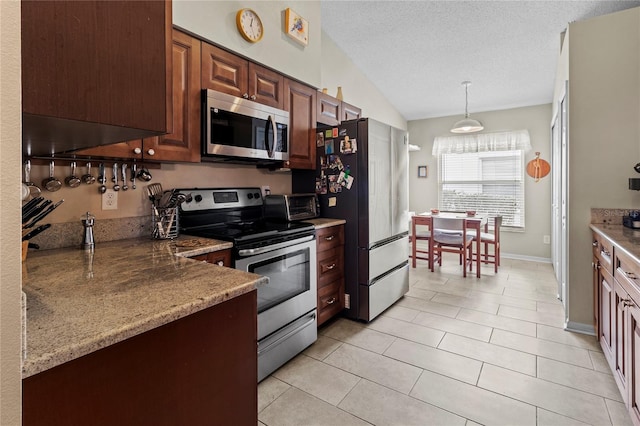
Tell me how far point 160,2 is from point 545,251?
5.66m

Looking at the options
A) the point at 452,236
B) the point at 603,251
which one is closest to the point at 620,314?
the point at 603,251

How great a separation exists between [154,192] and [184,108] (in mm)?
573

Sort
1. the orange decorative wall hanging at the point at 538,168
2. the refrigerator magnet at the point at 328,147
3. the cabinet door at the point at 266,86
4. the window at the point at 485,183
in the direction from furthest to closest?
the window at the point at 485,183
the orange decorative wall hanging at the point at 538,168
the refrigerator magnet at the point at 328,147
the cabinet door at the point at 266,86

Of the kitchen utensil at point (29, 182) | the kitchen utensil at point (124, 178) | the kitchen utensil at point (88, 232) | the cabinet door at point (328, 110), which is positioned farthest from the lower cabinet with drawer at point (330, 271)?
the kitchen utensil at point (29, 182)

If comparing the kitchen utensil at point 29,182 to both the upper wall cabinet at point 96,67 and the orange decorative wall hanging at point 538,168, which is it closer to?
the upper wall cabinet at point 96,67

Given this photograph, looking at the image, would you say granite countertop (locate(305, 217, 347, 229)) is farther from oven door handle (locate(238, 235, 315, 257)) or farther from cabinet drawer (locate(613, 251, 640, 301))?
cabinet drawer (locate(613, 251, 640, 301))

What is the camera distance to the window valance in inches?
193

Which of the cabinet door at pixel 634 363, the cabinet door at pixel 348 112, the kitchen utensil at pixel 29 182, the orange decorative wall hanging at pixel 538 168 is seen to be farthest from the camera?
the orange decorative wall hanging at pixel 538 168

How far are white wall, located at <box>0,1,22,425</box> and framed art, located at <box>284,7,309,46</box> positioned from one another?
2.36m

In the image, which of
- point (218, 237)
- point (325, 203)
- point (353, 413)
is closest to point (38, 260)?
point (218, 237)

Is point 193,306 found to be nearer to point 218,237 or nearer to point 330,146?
point 218,237

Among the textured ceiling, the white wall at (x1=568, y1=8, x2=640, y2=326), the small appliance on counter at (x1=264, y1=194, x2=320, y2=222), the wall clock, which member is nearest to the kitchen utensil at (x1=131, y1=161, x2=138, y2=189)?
the small appliance on counter at (x1=264, y1=194, x2=320, y2=222)

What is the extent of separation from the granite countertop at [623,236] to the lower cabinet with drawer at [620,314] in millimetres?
22

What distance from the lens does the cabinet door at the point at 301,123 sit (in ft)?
8.64
